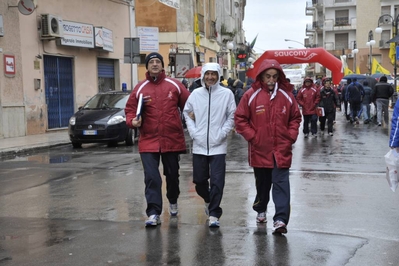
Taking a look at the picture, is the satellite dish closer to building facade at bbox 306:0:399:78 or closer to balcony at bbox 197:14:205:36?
balcony at bbox 197:14:205:36

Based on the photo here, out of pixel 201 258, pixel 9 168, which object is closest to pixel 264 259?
pixel 201 258

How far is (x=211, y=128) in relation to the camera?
21.3 feet

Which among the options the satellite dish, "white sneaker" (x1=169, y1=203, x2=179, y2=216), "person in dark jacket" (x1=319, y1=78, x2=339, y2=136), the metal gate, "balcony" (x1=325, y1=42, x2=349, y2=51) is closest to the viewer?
"white sneaker" (x1=169, y1=203, x2=179, y2=216)

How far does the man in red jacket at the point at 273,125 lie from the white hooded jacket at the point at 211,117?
0.89 ft

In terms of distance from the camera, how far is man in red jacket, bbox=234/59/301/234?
242 inches

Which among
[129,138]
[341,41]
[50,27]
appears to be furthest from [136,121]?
[341,41]

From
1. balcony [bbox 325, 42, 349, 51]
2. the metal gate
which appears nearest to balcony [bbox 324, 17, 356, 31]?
balcony [bbox 325, 42, 349, 51]

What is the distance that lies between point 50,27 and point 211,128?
16.8 m

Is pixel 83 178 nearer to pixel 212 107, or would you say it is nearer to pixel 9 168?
pixel 9 168

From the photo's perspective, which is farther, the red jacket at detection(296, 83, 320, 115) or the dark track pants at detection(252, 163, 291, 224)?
the red jacket at detection(296, 83, 320, 115)

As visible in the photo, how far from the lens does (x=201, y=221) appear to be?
675 cm

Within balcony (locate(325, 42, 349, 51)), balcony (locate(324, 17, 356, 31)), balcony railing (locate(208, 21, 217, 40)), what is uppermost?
balcony (locate(324, 17, 356, 31))

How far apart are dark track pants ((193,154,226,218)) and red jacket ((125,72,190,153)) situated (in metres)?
0.37

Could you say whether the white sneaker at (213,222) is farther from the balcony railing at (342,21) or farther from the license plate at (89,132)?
the balcony railing at (342,21)
